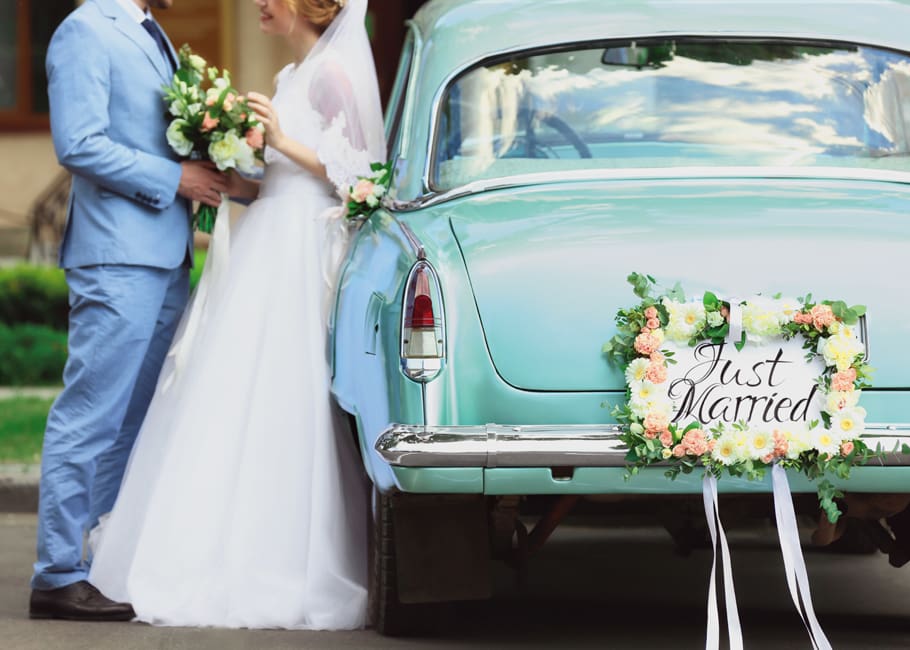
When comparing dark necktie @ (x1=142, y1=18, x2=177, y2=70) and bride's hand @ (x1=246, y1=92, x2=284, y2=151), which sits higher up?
dark necktie @ (x1=142, y1=18, x2=177, y2=70)

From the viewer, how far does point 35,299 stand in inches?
513

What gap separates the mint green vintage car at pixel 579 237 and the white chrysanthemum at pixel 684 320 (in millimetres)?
102

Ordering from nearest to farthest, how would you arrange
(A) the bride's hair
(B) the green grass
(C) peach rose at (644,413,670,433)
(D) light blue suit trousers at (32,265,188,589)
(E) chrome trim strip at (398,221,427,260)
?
(C) peach rose at (644,413,670,433), (E) chrome trim strip at (398,221,427,260), (D) light blue suit trousers at (32,265,188,589), (A) the bride's hair, (B) the green grass

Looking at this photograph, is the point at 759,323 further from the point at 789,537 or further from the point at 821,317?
the point at 789,537

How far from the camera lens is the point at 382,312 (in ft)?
14.5

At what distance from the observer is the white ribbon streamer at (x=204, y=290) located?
18.5 ft

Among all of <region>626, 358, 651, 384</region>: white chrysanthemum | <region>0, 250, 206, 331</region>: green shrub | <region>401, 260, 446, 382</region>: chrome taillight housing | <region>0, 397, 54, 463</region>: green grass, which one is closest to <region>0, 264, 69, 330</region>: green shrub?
<region>0, 250, 206, 331</region>: green shrub

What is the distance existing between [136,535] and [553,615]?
1.40 m

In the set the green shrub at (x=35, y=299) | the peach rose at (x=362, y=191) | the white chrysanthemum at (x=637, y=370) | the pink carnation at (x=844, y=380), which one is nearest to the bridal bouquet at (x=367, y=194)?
the peach rose at (x=362, y=191)

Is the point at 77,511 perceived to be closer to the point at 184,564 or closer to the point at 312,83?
the point at 184,564

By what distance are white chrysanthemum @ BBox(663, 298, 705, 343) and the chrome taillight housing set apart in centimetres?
57

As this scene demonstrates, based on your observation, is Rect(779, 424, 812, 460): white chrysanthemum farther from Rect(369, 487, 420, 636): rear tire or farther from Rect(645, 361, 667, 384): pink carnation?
Rect(369, 487, 420, 636): rear tire

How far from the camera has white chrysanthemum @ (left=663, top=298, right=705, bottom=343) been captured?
13.4 feet

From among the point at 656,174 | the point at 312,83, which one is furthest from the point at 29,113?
the point at 656,174
